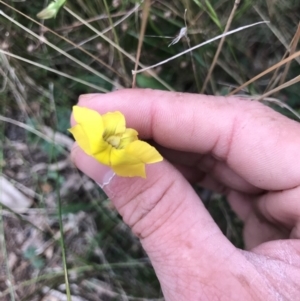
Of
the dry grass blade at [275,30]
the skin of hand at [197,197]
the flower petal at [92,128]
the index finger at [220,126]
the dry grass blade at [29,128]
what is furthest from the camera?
the dry grass blade at [29,128]

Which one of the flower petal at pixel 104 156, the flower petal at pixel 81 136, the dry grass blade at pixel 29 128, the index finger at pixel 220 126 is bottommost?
the dry grass blade at pixel 29 128

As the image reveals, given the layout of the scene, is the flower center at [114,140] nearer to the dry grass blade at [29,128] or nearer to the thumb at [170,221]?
the thumb at [170,221]

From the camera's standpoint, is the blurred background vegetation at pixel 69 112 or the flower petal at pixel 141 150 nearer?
the flower petal at pixel 141 150

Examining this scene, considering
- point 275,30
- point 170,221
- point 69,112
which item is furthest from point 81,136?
point 275,30

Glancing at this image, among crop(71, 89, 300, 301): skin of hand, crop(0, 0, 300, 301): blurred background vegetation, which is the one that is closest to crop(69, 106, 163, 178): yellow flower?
crop(71, 89, 300, 301): skin of hand

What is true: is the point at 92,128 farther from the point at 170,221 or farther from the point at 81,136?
the point at 170,221

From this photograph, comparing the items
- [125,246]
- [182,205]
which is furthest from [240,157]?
[125,246]

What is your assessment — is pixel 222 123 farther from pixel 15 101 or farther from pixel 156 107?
pixel 15 101

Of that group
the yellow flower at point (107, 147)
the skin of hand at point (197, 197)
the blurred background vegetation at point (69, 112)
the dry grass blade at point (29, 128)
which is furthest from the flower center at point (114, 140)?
the dry grass blade at point (29, 128)
